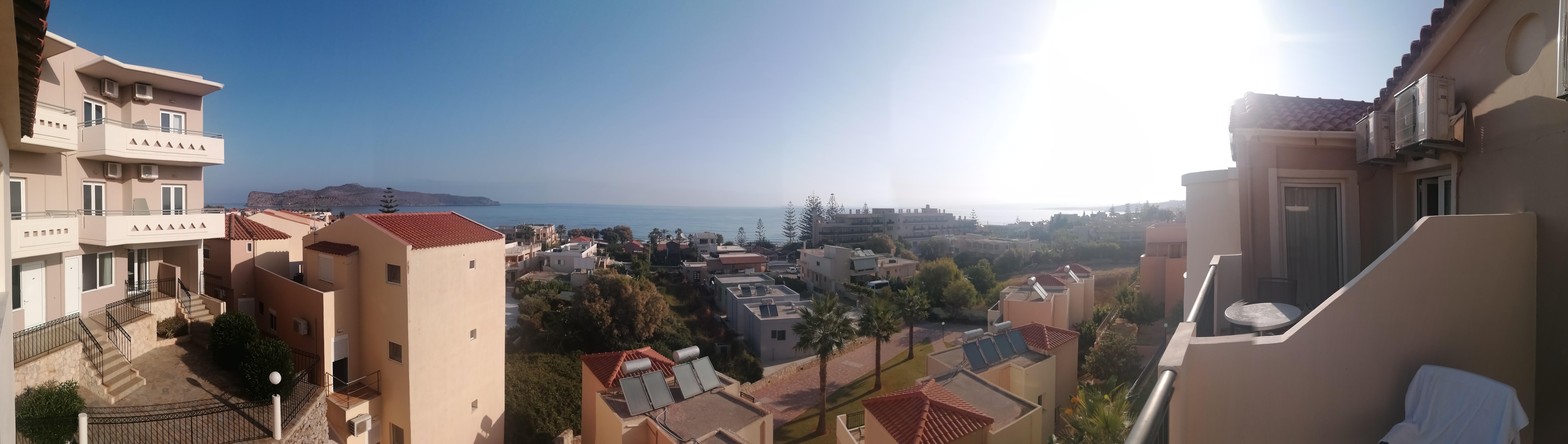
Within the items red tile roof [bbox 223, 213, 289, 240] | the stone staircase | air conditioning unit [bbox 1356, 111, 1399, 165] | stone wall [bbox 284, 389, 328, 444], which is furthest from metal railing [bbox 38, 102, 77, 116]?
air conditioning unit [bbox 1356, 111, 1399, 165]

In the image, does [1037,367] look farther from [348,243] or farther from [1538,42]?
[348,243]

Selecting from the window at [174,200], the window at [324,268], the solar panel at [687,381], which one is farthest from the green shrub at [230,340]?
the solar panel at [687,381]

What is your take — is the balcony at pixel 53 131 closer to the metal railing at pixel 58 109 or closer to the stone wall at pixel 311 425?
the metal railing at pixel 58 109

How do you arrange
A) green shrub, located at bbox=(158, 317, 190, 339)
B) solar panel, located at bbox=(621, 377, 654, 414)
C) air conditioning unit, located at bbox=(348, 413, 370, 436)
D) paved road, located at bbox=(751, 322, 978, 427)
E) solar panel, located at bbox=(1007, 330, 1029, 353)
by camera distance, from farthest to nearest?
paved road, located at bbox=(751, 322, 978, 427) < solar panel, located at bbox=(1007, 330, 1029, 353) < air conditioning unit, located at bbox=(348, 413, 370, 436) < green shrub, located at bbox=(158, 317, 190, 339) < solar panel, located at bbox=(621, 377, 654, 414)

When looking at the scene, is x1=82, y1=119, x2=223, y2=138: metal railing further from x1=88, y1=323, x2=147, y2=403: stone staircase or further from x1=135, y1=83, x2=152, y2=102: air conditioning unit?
x1=88, y1=323, x2=147, y2=403: stone staircase

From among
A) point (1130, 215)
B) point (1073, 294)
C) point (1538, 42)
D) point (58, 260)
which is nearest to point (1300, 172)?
point (1538, 42)

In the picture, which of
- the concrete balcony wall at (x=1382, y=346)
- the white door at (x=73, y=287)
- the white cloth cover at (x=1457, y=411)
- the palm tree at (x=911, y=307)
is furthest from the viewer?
the palm tree at (x=911, y=307)

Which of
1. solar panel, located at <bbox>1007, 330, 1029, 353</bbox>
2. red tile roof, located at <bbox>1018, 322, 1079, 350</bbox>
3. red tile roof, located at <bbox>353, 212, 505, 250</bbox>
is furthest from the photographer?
red tile roof, located at <bbox>1018, 322, 1079, 350</bbox>
